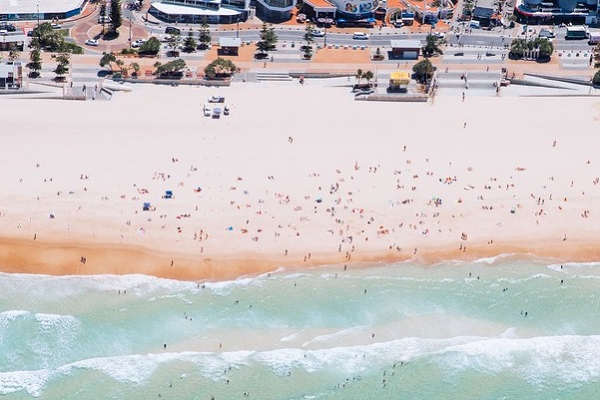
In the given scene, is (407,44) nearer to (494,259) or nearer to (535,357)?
(494,259)

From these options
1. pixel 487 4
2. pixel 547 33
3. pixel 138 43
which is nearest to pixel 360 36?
pixel 487 4

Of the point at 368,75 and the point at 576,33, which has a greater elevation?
the point at 576,33

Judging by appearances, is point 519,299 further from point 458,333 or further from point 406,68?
point 406,68

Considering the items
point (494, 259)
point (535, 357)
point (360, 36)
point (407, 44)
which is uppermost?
point (407, 44)

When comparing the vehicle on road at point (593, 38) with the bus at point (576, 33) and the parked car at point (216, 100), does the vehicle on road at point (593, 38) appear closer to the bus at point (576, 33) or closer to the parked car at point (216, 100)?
the bus at point (576, 33)

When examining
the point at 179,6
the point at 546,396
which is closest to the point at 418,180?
the point at 546,396

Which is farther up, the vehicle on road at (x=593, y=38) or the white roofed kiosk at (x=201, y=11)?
the vehicle on road at (x=593, y=38)

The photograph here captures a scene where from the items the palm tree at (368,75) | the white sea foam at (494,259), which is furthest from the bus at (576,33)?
the white sea foam at (494,259)
